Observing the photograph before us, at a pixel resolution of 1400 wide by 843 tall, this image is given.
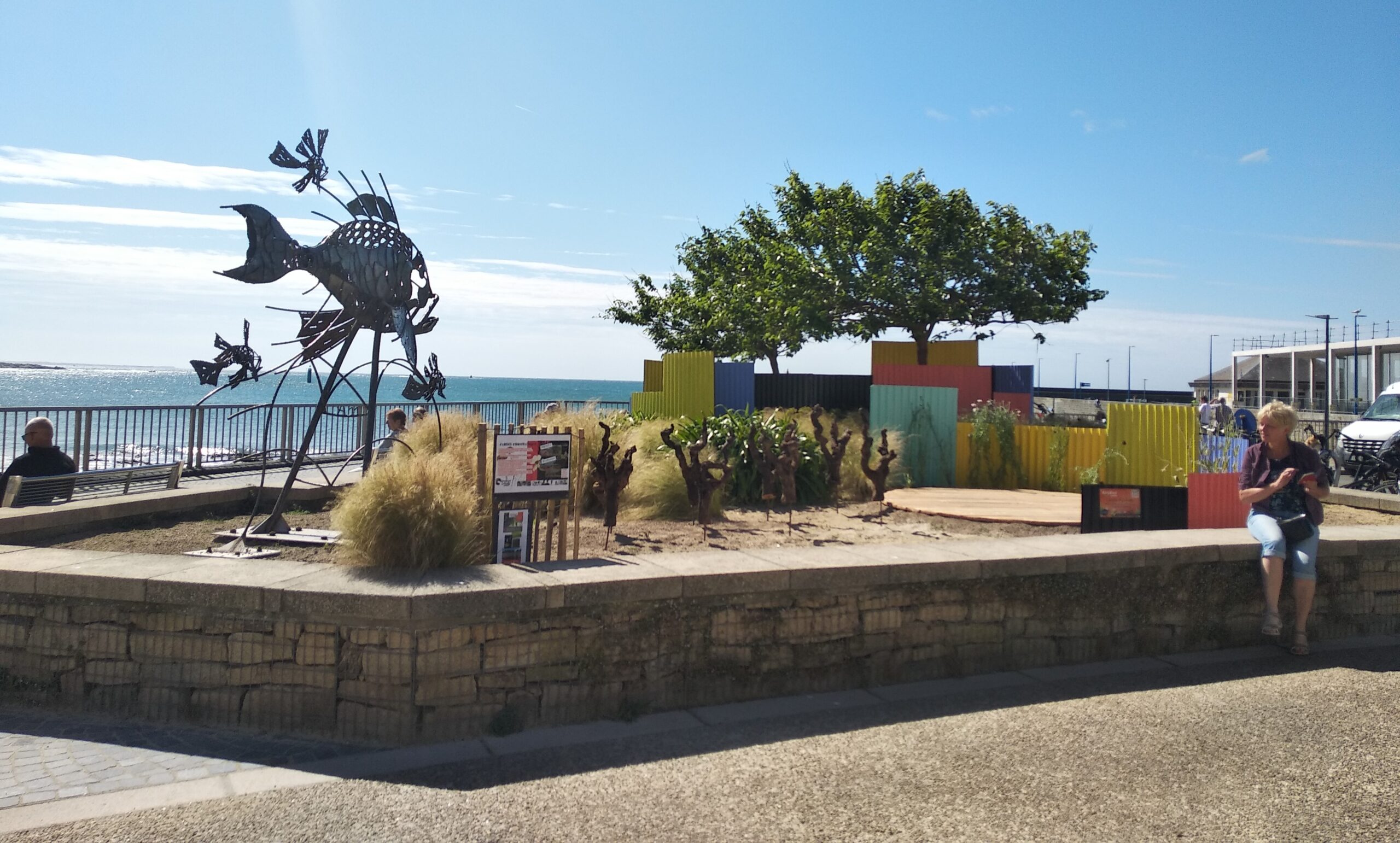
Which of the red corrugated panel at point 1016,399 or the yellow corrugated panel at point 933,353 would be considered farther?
the yellow corrugated panel at point 933,353

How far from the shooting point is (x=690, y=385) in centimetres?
2039

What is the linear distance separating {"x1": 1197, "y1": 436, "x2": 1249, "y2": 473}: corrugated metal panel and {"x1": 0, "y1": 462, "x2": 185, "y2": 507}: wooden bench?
9.94 metres

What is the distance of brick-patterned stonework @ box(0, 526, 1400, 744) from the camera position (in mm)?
4383

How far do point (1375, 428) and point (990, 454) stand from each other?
1116 cm

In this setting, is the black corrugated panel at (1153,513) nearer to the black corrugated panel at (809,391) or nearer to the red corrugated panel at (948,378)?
the red corrugated panel at (948,378)

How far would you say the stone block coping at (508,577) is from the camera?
439 centimetres

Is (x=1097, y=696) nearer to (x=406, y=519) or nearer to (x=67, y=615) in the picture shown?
(x=406, y=519)

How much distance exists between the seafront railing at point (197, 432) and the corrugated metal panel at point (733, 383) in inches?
141

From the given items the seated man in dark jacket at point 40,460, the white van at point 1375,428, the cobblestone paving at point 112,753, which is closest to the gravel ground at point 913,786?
the cobblestone paving at point 112,753

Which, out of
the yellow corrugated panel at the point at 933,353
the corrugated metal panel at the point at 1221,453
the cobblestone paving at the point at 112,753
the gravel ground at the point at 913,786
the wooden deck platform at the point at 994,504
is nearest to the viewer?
the gravel ground at the point at 913,786

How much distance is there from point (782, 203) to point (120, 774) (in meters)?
29.3

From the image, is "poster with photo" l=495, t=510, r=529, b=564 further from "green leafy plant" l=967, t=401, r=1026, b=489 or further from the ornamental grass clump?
"green leafy plant" l=967, t=401, r=1026, b=489

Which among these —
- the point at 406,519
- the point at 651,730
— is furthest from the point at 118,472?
the point at 651,730

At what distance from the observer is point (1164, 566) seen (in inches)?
242
